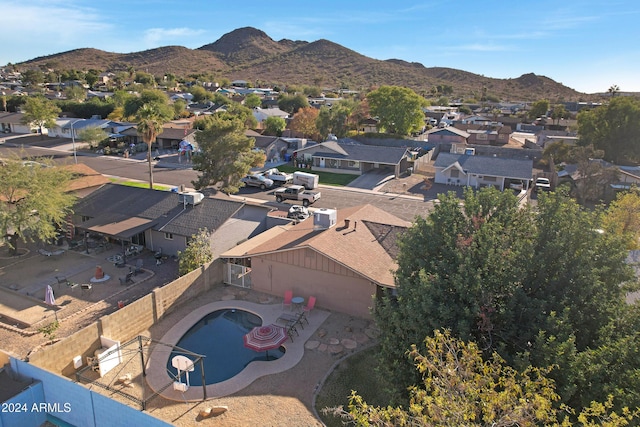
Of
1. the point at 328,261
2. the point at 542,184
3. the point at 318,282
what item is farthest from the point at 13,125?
the point at 542,184

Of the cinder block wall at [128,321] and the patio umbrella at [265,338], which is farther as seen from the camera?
the patio umbrella at [265,338]

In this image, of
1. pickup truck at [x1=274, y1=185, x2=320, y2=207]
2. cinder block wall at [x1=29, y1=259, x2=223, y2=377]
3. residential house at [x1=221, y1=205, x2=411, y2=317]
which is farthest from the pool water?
pickup truck at [x1=274, y1=185, x2=320, y2=207]

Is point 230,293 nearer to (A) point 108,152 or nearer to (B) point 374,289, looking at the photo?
(B) point 374,289

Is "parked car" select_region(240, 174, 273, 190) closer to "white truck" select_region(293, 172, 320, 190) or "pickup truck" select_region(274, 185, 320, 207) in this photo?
"white truck" select_region(293, 172, 320, 190)

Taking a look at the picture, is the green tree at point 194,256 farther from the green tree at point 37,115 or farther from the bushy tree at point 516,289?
the green tree at point 37,115

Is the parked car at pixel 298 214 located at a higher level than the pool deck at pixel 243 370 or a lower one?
higher

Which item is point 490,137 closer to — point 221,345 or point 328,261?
point 328,261

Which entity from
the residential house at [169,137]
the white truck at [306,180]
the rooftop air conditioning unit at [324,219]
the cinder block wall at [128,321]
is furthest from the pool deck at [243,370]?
the residential house at [169,137]
